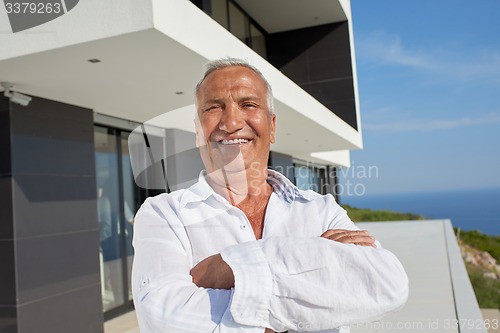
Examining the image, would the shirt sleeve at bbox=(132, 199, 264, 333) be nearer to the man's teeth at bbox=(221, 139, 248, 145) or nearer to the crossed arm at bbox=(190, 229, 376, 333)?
the crossed arm at bbox=(190, 229, 376, 333)

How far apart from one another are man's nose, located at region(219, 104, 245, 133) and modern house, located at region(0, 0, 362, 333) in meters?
0.19

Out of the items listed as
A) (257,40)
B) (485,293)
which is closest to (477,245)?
(485,293)

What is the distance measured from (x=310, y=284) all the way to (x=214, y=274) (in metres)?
0.20

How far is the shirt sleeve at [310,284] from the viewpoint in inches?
34.3


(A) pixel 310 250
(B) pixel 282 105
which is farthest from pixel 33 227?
(A) pixel 310 250

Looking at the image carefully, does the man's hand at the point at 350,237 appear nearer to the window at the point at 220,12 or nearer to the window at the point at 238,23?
the window at the point at 220,12

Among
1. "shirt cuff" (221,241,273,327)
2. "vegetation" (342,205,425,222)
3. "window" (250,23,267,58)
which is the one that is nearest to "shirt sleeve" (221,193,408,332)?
"shirt cuff" (221,241,273,327)

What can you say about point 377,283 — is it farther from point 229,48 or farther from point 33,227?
point 33,227

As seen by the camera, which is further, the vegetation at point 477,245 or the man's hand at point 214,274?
the vegetation at point 477,245

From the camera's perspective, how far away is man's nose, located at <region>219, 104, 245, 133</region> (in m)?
1.13

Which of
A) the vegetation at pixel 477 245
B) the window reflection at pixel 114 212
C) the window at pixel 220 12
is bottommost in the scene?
the vegetation at pixel 477 245

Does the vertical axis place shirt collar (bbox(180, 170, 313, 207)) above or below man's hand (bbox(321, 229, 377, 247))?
above

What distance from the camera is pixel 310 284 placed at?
89cm

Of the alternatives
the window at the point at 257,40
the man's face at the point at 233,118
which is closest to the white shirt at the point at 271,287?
the man's face at the point at 233,118
